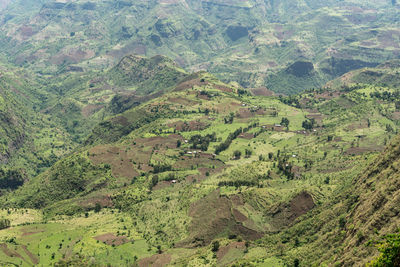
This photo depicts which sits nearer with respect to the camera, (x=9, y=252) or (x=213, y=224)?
(x=9, y=252)

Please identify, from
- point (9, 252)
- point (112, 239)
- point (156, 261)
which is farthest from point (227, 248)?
point (9, 252)

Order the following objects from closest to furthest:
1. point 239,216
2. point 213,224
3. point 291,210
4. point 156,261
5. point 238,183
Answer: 1. point 156,261
2. point 291,210
3. point 213,224
4. point 239,216
5. point 238,183

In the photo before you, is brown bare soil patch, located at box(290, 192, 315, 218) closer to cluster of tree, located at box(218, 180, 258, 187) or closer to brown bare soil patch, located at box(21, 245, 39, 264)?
cluster of tree, located at box(218, 180, 258, 187)

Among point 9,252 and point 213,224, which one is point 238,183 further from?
point 9,252

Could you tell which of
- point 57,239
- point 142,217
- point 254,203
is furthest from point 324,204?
point 57,239

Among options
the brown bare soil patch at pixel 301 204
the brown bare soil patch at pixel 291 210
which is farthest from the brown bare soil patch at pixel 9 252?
the brown bare soil patch at pixel 301 204

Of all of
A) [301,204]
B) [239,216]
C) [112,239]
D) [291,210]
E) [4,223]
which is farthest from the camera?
[4,223]

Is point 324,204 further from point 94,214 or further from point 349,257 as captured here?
point 94,214
